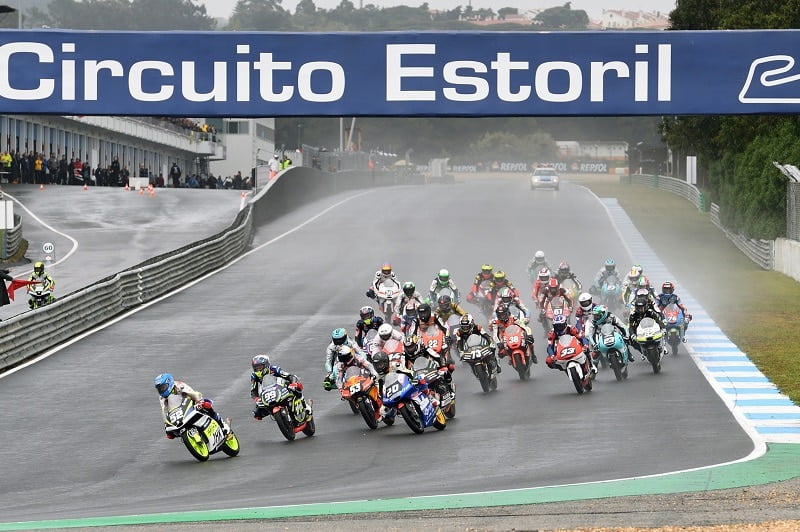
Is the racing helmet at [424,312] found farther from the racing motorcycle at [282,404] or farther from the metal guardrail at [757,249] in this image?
the metal guardrail at [757,249]

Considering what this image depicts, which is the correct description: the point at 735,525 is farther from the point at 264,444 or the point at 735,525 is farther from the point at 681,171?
the point at 681,171

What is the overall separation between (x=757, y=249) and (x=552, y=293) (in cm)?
2102

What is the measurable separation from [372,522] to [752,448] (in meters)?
6.48

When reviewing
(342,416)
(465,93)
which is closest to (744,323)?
(342,416)

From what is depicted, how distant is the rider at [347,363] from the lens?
758 inches

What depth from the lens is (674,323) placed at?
26.7m

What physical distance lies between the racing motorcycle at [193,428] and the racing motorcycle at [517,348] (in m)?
6.97

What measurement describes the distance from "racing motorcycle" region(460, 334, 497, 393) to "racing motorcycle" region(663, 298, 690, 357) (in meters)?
5.49

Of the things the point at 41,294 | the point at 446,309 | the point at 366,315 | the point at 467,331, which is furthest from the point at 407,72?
the point at 41,294

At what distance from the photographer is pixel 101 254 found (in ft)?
147

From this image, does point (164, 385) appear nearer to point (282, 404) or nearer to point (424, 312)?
point (282, 404)

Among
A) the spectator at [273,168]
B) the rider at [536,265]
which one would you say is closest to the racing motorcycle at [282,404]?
the rider at [536,265]

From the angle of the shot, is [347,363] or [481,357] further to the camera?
[481,357]

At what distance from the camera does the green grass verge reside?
1070 inches
